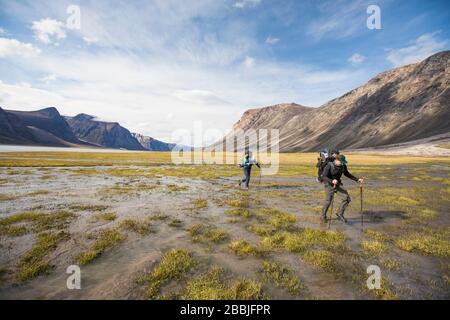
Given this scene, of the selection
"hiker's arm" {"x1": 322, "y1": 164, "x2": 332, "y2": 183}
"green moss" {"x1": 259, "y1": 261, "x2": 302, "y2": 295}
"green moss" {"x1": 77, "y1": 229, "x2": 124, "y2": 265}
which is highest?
"hiker's arm" {"x1": 322, "y1": 164, "x2": 332, "y2": 183}

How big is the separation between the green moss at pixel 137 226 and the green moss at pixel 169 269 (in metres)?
2.81

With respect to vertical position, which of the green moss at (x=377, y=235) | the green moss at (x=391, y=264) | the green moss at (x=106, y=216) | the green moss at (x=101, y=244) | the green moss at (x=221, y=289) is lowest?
the green moss at (x=391, y=264)

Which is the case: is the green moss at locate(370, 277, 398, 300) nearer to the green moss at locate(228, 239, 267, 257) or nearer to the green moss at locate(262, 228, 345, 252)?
the green moss at locate(262, 228, 345, 252)

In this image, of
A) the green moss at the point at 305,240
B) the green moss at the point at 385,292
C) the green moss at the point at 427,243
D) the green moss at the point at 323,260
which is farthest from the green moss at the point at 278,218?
the green moss at the point at 385,292

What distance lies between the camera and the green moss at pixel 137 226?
33.9 ft

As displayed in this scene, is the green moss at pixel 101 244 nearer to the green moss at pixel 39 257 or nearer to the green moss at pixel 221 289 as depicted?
the green moss at pixel 39 257

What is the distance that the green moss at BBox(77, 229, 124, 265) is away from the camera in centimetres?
756

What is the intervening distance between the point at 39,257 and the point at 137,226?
3.83 metres

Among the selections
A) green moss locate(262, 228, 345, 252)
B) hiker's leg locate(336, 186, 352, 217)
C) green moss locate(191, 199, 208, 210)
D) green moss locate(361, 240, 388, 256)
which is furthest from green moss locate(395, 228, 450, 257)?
green moss locate(191, 199, 208, 210)

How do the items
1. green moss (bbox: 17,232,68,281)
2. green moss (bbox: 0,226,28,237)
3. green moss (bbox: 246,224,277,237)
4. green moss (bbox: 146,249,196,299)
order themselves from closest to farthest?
green moss (bbox: 146,249,196,299) < green moss (bbox: 17,232,68,281) < green moss (bbox: 0,226,28,237) < green moss (bbox: 246,224,277,237)

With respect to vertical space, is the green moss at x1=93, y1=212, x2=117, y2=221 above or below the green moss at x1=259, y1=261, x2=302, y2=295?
above

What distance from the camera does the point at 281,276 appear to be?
6.76 m

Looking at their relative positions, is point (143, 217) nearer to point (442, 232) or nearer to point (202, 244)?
point (202, 244)

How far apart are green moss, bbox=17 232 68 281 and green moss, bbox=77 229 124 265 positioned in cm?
93
